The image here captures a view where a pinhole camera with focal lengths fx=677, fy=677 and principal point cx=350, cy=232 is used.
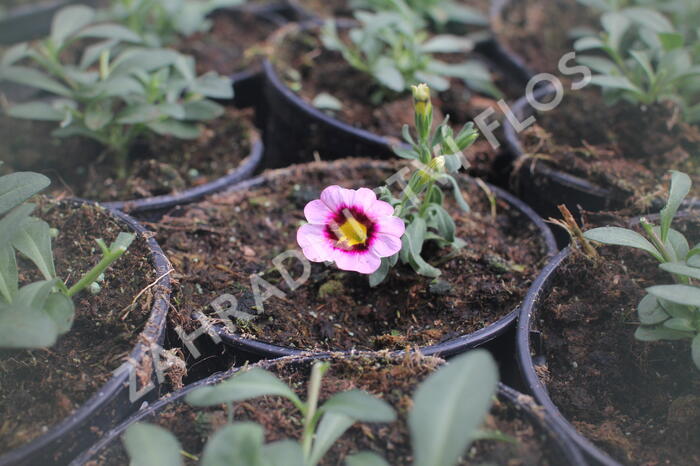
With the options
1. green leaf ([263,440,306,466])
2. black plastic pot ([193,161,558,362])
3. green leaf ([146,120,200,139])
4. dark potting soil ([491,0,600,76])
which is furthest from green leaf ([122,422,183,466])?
dark potting soil ([491,0,600,76])

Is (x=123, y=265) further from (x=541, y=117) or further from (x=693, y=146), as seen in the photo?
(x=693, y=146)

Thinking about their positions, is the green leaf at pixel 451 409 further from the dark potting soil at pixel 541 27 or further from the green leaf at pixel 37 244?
the dark potting soil at pixel 541 27

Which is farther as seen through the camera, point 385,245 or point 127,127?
point 127,127

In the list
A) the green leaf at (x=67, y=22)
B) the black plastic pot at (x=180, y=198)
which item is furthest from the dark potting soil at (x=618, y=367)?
the green leaf at (x=67, y=22)

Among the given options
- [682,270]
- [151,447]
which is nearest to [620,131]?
Answer: [682,270]

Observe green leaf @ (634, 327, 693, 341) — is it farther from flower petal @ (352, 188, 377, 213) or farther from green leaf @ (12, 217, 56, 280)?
green leaf @ (12, 217, 56, 280)

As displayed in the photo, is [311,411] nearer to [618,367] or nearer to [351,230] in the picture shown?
[351,230]
